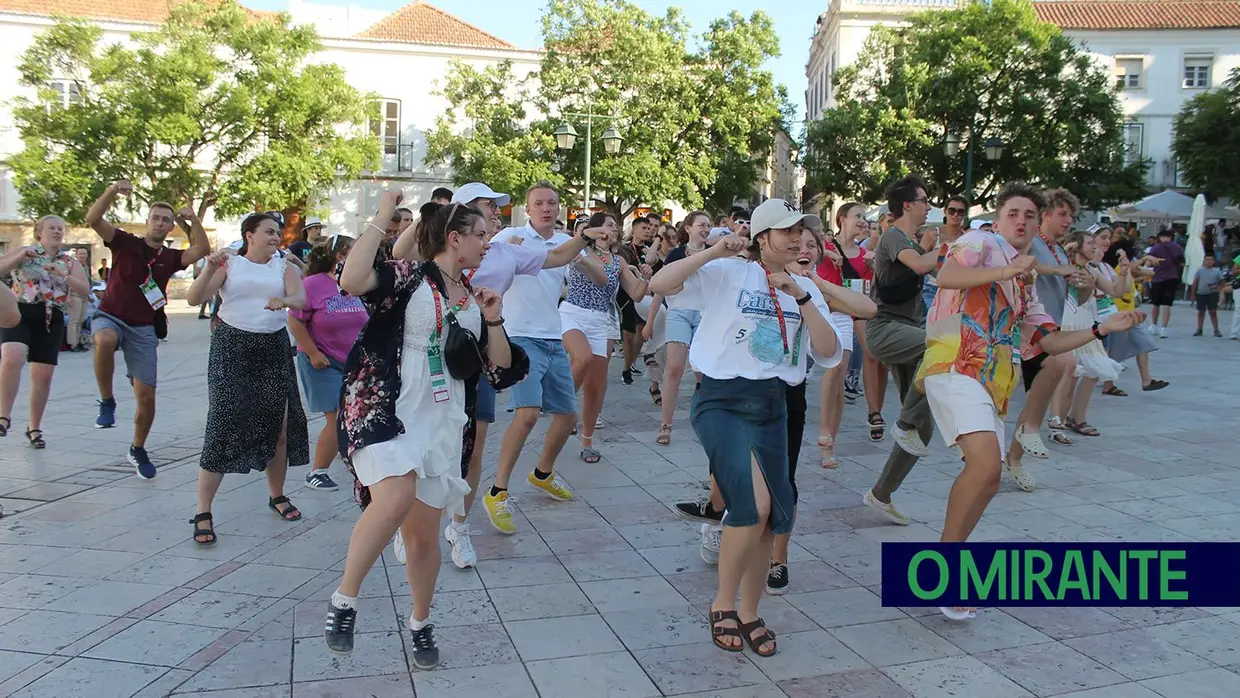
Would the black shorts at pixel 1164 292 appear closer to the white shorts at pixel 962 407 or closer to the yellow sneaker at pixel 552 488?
Answer: the yellow sneaker at pixel 552 488

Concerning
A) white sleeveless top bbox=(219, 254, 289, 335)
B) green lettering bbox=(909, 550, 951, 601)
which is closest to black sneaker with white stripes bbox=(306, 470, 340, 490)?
white sleeveless top bbox=(219, 254, 289, 335)

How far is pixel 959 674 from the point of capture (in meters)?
3.87

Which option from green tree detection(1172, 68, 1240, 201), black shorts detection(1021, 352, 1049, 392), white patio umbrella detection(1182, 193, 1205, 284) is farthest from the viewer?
green tree detection(1172, 68, 1240, 201)

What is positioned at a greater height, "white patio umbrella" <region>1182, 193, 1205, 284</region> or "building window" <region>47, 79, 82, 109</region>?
"building window" <region>47, 79, 82, 109</region>

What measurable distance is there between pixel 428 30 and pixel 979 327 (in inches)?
1532

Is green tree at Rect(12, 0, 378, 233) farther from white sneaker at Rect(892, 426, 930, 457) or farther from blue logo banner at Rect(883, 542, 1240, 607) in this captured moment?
blue logo banner at Rect(883, 542, 1240, 607)

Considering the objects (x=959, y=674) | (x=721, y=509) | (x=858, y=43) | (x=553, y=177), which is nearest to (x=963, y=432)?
(x=959, y=674)

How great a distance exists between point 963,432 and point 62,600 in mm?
4076

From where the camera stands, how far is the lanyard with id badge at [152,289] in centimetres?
713

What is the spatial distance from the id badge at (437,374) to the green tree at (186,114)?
90.2ft

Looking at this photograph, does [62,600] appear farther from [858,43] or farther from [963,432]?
[858,43]

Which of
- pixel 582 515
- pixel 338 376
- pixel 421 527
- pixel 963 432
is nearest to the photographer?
pixel 421 527

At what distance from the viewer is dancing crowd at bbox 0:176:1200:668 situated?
151 inches

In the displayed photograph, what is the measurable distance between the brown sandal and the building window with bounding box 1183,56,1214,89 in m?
51.8
